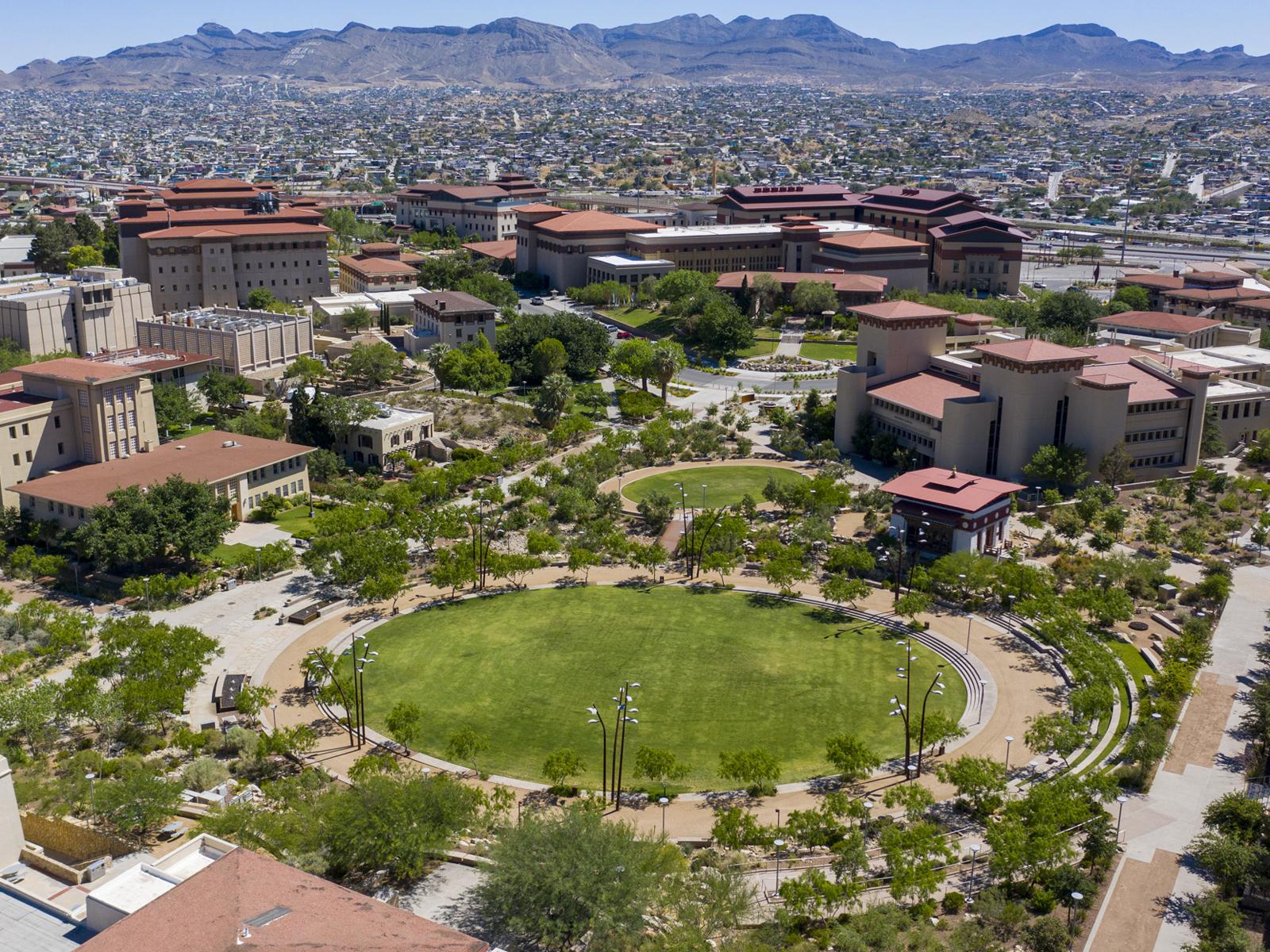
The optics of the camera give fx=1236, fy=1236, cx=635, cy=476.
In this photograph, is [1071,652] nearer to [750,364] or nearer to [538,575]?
[538,575]

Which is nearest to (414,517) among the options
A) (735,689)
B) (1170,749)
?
(735,689)

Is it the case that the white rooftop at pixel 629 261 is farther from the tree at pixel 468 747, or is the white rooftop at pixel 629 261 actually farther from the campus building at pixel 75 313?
the tree at pixel 468 747

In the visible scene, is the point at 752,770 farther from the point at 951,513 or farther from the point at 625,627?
the point at 951,513

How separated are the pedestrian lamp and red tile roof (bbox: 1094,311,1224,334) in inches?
3134

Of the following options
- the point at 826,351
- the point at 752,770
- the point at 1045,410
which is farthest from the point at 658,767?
the point at 826,351

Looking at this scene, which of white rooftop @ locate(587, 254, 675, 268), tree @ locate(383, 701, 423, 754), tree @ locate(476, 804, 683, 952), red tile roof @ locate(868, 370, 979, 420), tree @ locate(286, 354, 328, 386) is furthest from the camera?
white rooftop @ locate(587, 254, 675, 268)

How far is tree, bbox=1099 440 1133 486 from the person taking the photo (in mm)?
74500

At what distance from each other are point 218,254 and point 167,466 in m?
55.1

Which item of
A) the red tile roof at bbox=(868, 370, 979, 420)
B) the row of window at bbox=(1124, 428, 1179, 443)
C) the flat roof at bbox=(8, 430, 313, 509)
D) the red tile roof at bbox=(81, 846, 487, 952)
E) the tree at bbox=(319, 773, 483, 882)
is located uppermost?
the red tile roof at bbox=(868, 370, 979, 420)

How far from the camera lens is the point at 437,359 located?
323 ft

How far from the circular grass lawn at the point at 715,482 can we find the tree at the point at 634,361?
57.7ft

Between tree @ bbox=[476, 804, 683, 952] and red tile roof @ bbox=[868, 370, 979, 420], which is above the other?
red tile roof @ bbox=[868, 370, 979, 420]

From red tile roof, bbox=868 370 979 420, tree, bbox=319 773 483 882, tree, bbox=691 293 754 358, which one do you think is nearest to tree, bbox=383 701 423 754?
tree, bbox=319 773 483 882

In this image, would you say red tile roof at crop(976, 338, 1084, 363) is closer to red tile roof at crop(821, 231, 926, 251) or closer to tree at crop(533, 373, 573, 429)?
tree at crop(533, 373, 573, 429)
